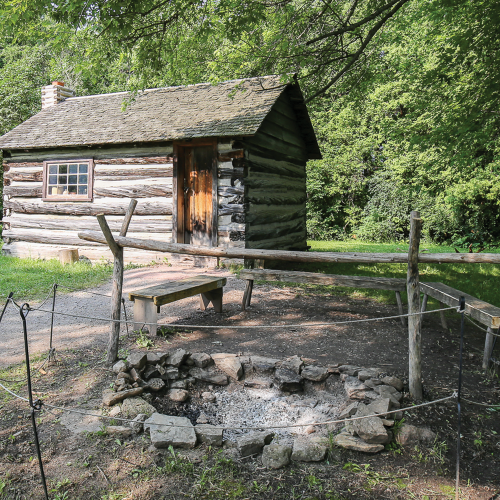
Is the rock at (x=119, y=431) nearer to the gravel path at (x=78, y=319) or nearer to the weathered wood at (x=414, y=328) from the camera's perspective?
the gravel path at (x=78, y=319)

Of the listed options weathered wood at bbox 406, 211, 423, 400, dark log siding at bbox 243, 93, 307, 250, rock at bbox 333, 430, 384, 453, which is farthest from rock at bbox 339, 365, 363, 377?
dark log siding at bbox 243, 93, 307, 250

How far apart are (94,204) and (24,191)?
2601mm

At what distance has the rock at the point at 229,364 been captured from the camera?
4676mm

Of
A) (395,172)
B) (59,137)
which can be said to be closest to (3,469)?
(59,137)

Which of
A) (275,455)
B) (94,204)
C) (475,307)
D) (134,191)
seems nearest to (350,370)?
(475,307)

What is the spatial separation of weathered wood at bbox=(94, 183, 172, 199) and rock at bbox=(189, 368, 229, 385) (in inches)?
281

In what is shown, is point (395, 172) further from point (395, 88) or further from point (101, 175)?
point (101, 175)

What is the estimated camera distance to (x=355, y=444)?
11.0 feet

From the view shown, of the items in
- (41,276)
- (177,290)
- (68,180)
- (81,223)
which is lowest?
(41,276)

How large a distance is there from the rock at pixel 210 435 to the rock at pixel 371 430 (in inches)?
41.0

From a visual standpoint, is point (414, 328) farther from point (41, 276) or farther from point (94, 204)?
point (94, 204)

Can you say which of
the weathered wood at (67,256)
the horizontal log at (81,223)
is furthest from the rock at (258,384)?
the weathered wood at (67,256)

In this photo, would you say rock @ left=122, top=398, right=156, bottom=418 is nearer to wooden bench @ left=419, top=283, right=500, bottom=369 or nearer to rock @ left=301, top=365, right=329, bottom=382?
rock @ left=301, top=365, right=329, bottom=382

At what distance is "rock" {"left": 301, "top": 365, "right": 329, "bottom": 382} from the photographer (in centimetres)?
449
